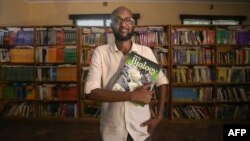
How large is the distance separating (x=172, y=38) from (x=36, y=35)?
2.37 m

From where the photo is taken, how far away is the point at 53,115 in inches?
170

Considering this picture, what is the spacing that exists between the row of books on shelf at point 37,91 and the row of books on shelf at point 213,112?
1.93 metres

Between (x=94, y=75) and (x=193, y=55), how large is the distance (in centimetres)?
324

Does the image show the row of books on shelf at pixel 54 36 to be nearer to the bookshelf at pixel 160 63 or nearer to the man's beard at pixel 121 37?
the bookshelf at pixel 160 63

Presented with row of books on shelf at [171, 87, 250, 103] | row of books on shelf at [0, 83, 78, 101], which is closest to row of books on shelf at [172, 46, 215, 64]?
row of books on shelf at [171, 87, 250, 103]

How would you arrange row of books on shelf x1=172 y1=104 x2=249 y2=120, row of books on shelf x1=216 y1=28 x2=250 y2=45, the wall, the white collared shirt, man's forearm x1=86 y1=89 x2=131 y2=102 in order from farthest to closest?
the wall → row of books on shelf x1=172 y1=104 x2=249 y2=120 → row of books on shelf x1=216 y1=28 x2=250 y2=45 → the white collared shirt → man's forearm x1=86 y1=89 x2=131 y2=102

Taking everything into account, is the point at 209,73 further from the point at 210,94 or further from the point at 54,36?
the point at 54,36

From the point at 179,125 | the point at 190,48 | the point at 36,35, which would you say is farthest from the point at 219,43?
the point at 36,35

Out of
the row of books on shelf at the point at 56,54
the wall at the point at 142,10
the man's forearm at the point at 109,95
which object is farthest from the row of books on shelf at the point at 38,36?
the man's forearm at the point at 109,95

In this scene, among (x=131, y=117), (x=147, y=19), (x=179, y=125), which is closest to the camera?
(x=131, y=117)

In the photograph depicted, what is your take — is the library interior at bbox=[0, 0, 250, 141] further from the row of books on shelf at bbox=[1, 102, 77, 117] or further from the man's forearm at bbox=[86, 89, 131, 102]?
the man's forearm at bbox=[86, 89, 131, 102]

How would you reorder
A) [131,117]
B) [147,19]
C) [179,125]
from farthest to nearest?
[147,19], [179,125], [131,117]

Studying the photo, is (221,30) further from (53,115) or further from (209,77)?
(53,115)

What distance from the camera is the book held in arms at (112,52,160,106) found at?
118cm
